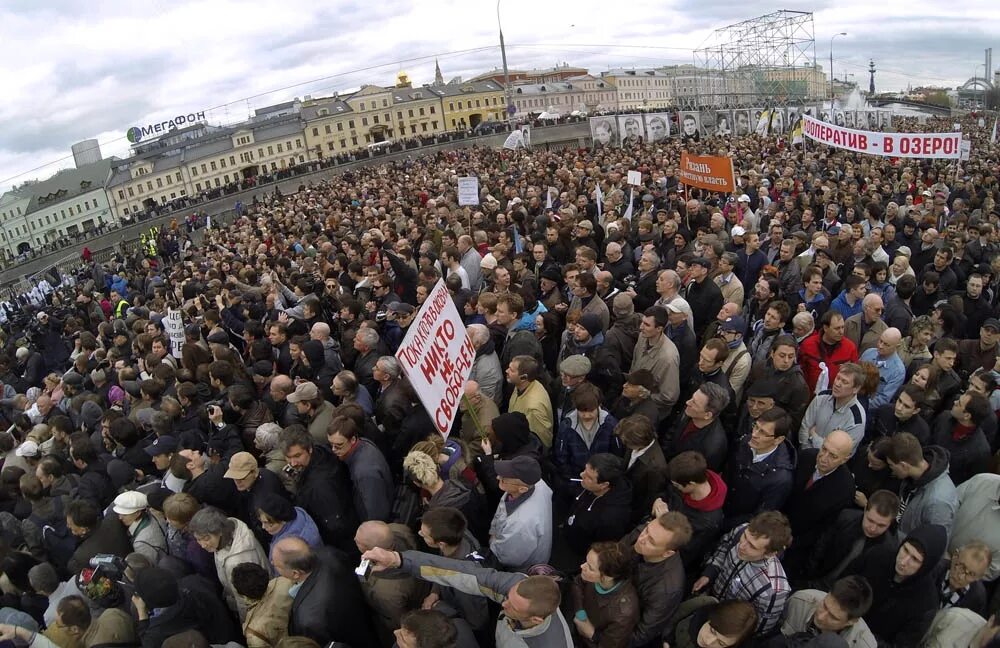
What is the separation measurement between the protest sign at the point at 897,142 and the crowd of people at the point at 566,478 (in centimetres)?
521

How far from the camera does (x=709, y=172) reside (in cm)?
1073

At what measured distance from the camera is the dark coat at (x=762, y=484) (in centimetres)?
351

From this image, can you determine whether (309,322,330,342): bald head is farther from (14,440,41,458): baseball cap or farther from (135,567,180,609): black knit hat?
(135,567,180,609): black knit hat

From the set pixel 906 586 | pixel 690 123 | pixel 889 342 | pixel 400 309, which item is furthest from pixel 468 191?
pixel 690 123

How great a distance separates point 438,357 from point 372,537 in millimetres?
1344

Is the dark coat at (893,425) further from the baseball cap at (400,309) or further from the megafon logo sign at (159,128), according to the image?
the megafon logo sign at (159,128)

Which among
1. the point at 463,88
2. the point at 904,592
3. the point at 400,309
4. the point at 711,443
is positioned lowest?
the point at 904,592

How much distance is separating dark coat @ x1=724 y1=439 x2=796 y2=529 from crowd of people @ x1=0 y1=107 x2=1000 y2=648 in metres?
0.02

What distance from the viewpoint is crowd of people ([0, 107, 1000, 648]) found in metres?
2.89

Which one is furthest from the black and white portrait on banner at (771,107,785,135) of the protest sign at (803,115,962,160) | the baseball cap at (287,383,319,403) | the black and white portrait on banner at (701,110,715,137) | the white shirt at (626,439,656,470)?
the baseball cap at (287,383,319,403)

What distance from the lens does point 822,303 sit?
237 inches

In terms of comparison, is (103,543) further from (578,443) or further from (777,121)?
(777,121)

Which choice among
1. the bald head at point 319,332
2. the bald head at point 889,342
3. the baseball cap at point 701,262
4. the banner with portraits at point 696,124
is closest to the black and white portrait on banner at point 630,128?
the banner with portraits at point 696,124

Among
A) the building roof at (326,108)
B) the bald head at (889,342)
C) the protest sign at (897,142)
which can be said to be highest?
the building roof at (326,108)
